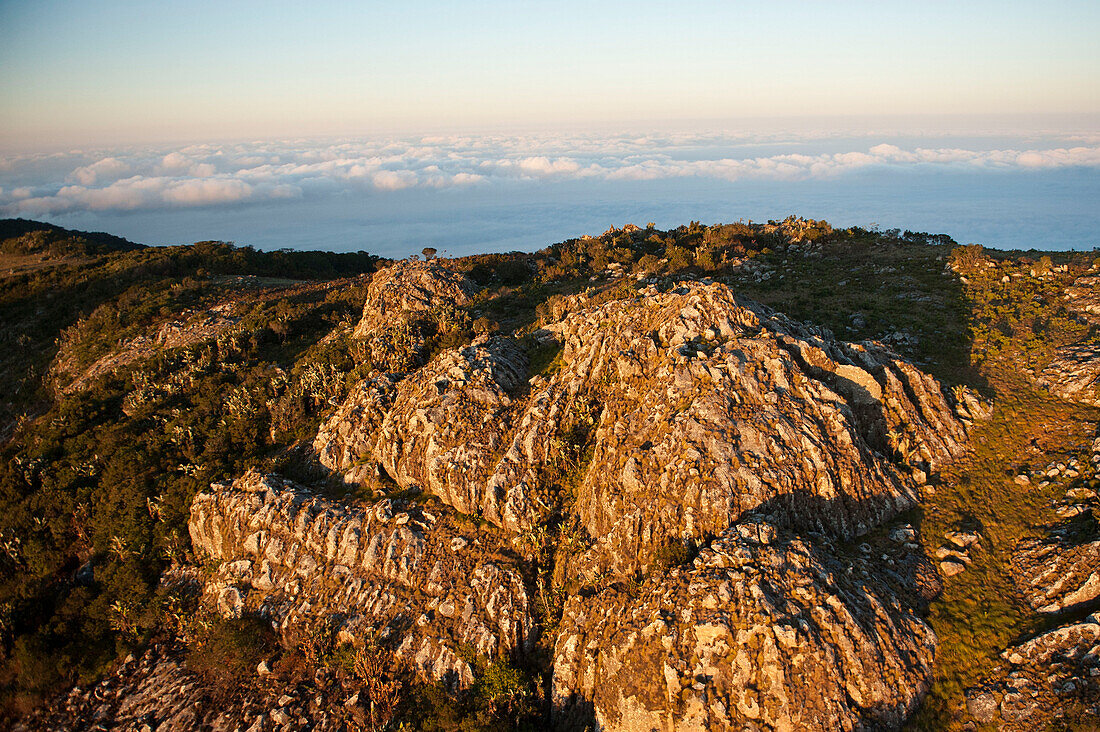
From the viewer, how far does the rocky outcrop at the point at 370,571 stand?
13195 millimetres

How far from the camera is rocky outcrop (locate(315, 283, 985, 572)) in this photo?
13.9 meters

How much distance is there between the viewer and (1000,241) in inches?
5261

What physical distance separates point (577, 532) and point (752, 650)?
215 inches

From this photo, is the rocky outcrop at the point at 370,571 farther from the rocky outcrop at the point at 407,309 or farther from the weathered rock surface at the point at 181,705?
the rocky outcrop at the point at 407,309

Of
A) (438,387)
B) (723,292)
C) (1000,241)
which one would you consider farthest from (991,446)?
(1000,241)

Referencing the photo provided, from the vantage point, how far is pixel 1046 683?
34.8 ft

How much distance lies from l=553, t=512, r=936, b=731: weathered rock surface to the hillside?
6cm

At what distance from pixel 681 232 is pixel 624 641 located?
145 ft

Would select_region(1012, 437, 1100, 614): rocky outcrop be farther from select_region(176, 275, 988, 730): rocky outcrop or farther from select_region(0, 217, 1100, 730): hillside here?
select_region(176, 275, 988, 730): rocky outcrop

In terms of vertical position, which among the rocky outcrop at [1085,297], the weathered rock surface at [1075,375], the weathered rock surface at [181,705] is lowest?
the weathered rock surface at [181,705]

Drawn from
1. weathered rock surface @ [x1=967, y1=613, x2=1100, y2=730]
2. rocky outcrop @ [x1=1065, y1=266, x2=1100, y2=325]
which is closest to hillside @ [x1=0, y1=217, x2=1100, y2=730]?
weathered rock surface @ [x1=967, y1=613, x2=1100, y2=730]

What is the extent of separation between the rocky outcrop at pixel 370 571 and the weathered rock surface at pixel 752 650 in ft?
8.20

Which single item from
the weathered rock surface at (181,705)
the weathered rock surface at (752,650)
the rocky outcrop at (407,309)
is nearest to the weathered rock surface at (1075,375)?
the weathered rock surface at (752,650)

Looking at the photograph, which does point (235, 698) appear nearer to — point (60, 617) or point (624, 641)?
point (60, 617)
